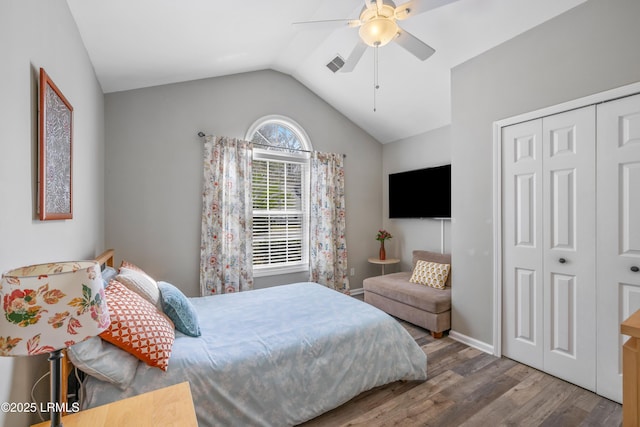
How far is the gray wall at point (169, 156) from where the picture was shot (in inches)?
119

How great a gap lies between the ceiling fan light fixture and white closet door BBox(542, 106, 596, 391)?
4.78ft

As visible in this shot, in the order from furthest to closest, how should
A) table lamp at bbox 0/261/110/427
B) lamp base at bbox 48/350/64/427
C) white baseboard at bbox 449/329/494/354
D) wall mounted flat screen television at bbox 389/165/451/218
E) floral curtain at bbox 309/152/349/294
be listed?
floral curtain at bbox 309/152/349/294 → wall mounted flat screen television at bbox 389/165/451/218 → white baseboard at bbox 449/329/494/354 → lamp base at bbox 48/350/64/427 → table lamp at bbox 0/261/110/427

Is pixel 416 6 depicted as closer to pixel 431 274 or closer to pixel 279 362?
pixel 279 362

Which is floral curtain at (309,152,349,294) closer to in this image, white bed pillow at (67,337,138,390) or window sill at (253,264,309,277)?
window sill at (253,264,309,277)

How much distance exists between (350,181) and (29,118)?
12.3 ft

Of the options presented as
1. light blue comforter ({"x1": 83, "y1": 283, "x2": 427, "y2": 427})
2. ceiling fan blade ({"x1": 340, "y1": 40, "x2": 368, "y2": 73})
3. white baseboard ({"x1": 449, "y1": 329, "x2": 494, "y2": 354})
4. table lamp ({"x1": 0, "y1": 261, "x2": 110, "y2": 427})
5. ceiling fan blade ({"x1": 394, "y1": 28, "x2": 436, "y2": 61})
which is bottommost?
white baseboard ({"x1": 449, "y1": 329, "x2": 494, "y2": 354})

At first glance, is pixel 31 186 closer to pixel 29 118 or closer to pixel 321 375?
pixel 29 118

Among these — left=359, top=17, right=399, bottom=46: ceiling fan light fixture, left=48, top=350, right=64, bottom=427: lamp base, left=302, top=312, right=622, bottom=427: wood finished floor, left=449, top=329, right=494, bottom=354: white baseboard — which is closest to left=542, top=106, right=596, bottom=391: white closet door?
left=302, top=312, right=622, bottom=427: wood finished floor

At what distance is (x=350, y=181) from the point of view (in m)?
4.54

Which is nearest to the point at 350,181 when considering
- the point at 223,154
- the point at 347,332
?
the point at 223,154

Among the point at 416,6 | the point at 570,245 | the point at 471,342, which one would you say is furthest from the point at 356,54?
the point at 471,342

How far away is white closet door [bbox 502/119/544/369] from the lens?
2363mm

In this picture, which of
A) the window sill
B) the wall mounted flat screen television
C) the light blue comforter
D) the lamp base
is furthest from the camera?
the window sill

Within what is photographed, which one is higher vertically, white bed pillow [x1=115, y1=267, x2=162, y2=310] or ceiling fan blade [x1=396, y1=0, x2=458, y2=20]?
ceiling fan blade [x1=396, y1=0, x2=458, y2=20]
